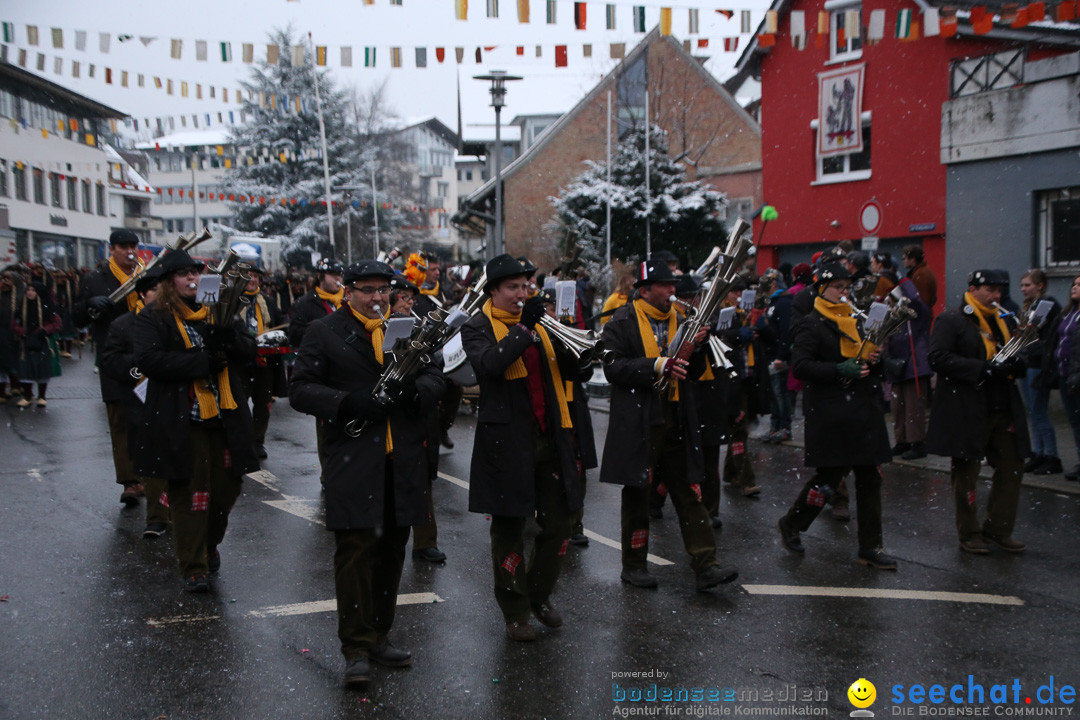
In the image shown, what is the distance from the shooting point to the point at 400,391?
177 inches

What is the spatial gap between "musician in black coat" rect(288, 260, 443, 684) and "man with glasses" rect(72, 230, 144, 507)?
158 inches

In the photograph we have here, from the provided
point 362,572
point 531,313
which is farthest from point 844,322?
point 362,572

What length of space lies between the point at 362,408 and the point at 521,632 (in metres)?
1.51

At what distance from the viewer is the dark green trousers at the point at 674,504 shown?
597 cm

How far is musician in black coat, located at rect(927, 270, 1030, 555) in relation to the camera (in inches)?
270

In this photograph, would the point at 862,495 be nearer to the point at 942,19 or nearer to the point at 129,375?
the point at 129,375

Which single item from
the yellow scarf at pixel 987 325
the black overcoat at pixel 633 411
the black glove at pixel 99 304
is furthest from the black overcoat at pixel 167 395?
the yellow scarf at pixel 987 325

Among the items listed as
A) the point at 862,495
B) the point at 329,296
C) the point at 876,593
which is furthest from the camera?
the point at 329,296

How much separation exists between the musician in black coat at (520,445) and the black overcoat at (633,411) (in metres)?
0.60

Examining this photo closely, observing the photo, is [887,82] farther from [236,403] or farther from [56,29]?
[236,403]

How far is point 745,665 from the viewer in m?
4.81

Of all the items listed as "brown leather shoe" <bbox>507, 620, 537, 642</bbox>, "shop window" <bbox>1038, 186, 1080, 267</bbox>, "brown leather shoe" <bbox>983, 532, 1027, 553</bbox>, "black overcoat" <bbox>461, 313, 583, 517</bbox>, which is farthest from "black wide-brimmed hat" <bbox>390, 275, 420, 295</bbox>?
"shop window" <bbox>1038, 186, 1080, 267</bbox>

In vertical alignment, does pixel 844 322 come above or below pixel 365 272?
below

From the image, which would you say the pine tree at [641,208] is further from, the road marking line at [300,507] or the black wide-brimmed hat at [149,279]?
the black wide-brimmed hat at [149,279]
